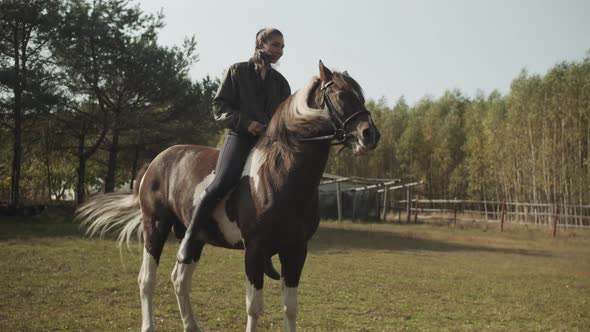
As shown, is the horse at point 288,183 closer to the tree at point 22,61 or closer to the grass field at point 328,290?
the grass field at point 328,290

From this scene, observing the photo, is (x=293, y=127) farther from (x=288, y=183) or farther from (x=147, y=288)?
(x=147, y=288)

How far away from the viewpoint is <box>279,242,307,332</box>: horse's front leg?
4.25 m

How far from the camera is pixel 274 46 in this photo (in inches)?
181

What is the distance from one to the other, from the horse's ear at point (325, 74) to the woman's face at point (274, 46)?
803mm

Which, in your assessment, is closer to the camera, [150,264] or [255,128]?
[255,128]

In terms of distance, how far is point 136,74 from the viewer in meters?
23.2

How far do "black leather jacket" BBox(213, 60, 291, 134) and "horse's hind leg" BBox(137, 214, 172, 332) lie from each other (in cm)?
159

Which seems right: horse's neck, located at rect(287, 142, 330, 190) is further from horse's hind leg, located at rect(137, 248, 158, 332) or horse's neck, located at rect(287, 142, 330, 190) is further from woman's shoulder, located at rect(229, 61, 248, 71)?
horse's hind leg, located at rect(137, 248, 158, 332)

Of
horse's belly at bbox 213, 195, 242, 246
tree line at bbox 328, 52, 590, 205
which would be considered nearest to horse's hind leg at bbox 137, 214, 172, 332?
horse's belly at bbox 213, 195, 242, 246

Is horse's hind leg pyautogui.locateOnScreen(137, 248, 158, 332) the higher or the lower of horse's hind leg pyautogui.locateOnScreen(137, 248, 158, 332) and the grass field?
the higher

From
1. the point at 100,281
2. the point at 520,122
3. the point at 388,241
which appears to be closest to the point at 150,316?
the point at 100,281

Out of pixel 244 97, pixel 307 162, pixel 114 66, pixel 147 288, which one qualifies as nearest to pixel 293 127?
pixel 307 162

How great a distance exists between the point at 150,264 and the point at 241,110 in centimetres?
205

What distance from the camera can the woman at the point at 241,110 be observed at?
4430 mm
